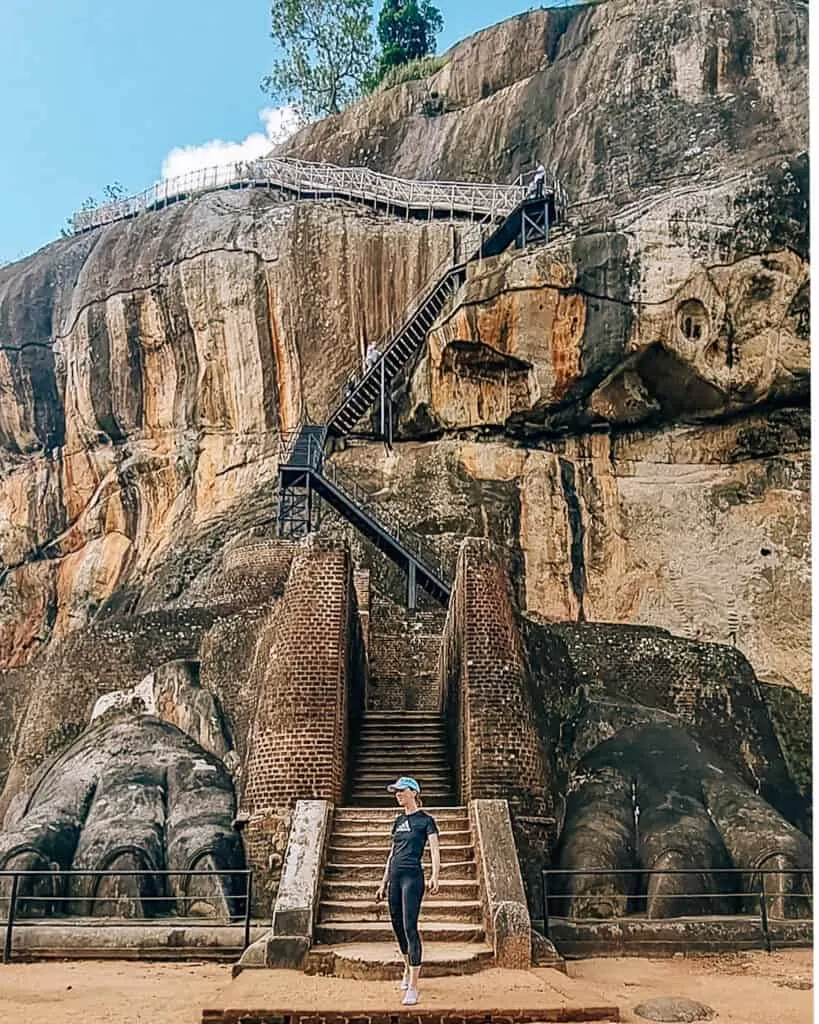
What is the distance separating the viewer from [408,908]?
813 centimetres

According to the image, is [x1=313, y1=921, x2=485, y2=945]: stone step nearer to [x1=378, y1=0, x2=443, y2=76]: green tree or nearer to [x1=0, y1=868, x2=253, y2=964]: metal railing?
[x1=0, y1=868, x2=253, y2=964]: metal railing

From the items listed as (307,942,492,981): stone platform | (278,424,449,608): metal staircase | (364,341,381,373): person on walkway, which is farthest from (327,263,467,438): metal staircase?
(307,942,492,981): stone platform

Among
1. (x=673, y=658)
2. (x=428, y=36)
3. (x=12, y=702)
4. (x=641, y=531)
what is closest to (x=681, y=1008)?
(x=673, y=658)

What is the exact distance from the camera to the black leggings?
8109 mm

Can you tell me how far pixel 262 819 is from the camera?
13.2 meters

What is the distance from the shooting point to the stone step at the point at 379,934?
33.0 ft

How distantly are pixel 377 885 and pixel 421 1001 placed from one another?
2.85 metres

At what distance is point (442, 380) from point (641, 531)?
580cm

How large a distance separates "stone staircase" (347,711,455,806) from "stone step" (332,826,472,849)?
196cm

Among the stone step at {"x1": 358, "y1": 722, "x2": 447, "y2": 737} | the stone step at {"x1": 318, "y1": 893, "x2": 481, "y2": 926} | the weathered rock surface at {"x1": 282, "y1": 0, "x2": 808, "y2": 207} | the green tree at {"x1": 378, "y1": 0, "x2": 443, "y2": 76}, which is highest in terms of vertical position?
the green tree at {"x1": 378, "y1": 0, "x2": 443, "y2": 76}

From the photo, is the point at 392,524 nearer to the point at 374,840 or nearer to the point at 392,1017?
the point at 374,840

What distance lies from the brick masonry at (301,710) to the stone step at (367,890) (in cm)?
214

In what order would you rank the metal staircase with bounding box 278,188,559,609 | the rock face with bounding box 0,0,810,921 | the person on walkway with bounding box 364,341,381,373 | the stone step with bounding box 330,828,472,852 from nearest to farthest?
the stone step with bounding box 330,828,472,852 < the metal staircase with bounding box 278,188,559,609 < the rock face with bounding box 0,0,810,921 < the person on walkway with bounding box 364,341,381,373

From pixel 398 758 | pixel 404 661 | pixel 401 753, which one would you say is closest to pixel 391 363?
pixel 404 661
